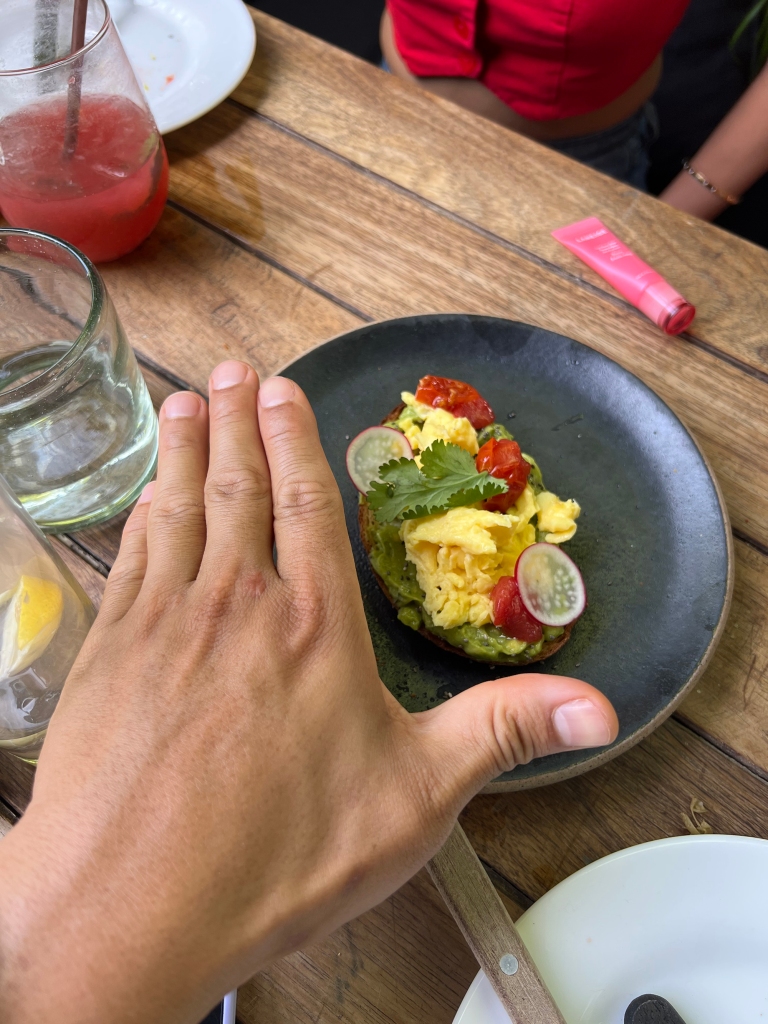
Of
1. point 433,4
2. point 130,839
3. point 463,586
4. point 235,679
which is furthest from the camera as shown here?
point 433,4

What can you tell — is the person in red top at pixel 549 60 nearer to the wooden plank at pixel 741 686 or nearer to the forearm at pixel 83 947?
the wooden plank at pixel 741 686

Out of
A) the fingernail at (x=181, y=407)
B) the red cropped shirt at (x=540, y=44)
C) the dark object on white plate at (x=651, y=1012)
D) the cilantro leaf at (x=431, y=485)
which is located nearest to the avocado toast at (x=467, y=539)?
the cilantro leaf at (x=431, y=485)

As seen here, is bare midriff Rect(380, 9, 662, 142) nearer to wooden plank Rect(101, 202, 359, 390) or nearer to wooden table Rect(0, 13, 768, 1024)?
wooden table Rect(0, 13, 768, 1024)

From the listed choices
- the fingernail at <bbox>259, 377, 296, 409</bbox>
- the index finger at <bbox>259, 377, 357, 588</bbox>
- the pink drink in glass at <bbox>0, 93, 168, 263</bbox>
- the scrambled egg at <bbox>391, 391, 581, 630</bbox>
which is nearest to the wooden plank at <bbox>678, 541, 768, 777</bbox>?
the scrambled egg at <bbox>391, 391, 581, 630</bbox>

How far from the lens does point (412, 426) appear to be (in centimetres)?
125

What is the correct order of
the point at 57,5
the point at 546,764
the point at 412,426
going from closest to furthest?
1. the point at 546,764
2. the point at 412,426
3. the point at 57,5

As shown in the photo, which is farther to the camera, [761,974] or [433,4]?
[433,4]

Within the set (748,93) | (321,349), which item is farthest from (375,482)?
(748,93)

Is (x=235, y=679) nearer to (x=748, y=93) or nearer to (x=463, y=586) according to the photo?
(x=463, y=586)

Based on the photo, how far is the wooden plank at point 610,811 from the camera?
100 centimetres

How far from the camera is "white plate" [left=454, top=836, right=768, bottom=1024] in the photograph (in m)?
0.85

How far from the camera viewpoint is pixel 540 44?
1.83 metres

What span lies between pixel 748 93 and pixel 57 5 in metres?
1.60

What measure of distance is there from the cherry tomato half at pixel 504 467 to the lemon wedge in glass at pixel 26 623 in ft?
2.00
